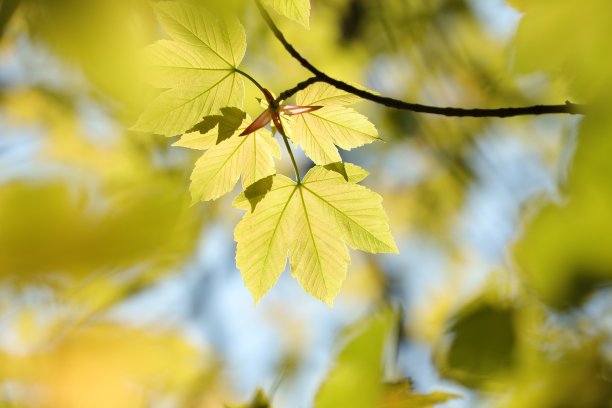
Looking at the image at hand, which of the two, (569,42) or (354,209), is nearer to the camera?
(569,42)

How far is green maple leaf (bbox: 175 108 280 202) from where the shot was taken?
511mm

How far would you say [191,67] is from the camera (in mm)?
491

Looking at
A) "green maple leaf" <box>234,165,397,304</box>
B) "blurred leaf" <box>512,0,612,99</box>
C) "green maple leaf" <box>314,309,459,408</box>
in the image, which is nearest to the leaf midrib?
"green maple leaf" <box>234,165,397,304</box>

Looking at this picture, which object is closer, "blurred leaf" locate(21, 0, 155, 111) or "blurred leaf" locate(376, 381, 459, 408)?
"blurred leaf" locate(21, 0, 155, 111)

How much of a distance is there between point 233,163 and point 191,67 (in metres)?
0.11

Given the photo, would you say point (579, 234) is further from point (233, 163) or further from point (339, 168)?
point (233, 163)

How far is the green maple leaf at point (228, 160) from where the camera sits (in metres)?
0.51

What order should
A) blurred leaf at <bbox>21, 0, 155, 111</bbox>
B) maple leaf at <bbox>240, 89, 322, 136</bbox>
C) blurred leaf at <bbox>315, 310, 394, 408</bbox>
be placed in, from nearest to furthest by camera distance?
blurred leaf at <bbox>21, 0, 155, 111</bbox>, blurred leaf at <bbox>315, 310, 394, 408</bbox>, maple leaf at <bbox>240, 89, 322, 136</bbox>

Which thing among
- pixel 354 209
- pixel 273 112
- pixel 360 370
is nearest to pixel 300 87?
pixel 273 112

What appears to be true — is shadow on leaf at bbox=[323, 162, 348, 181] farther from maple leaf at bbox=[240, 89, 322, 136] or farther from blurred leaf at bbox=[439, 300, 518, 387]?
blurred leaf at bbox=[439, 300, 518, 387]

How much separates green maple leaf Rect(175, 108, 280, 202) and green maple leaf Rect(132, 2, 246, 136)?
1.3 inches

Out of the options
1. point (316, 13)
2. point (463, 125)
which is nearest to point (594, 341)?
point (463, 125)

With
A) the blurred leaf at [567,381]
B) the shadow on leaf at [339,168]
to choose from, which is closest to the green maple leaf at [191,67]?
the shadow on leaf at [339,168]

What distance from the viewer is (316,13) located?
6.50 ft
